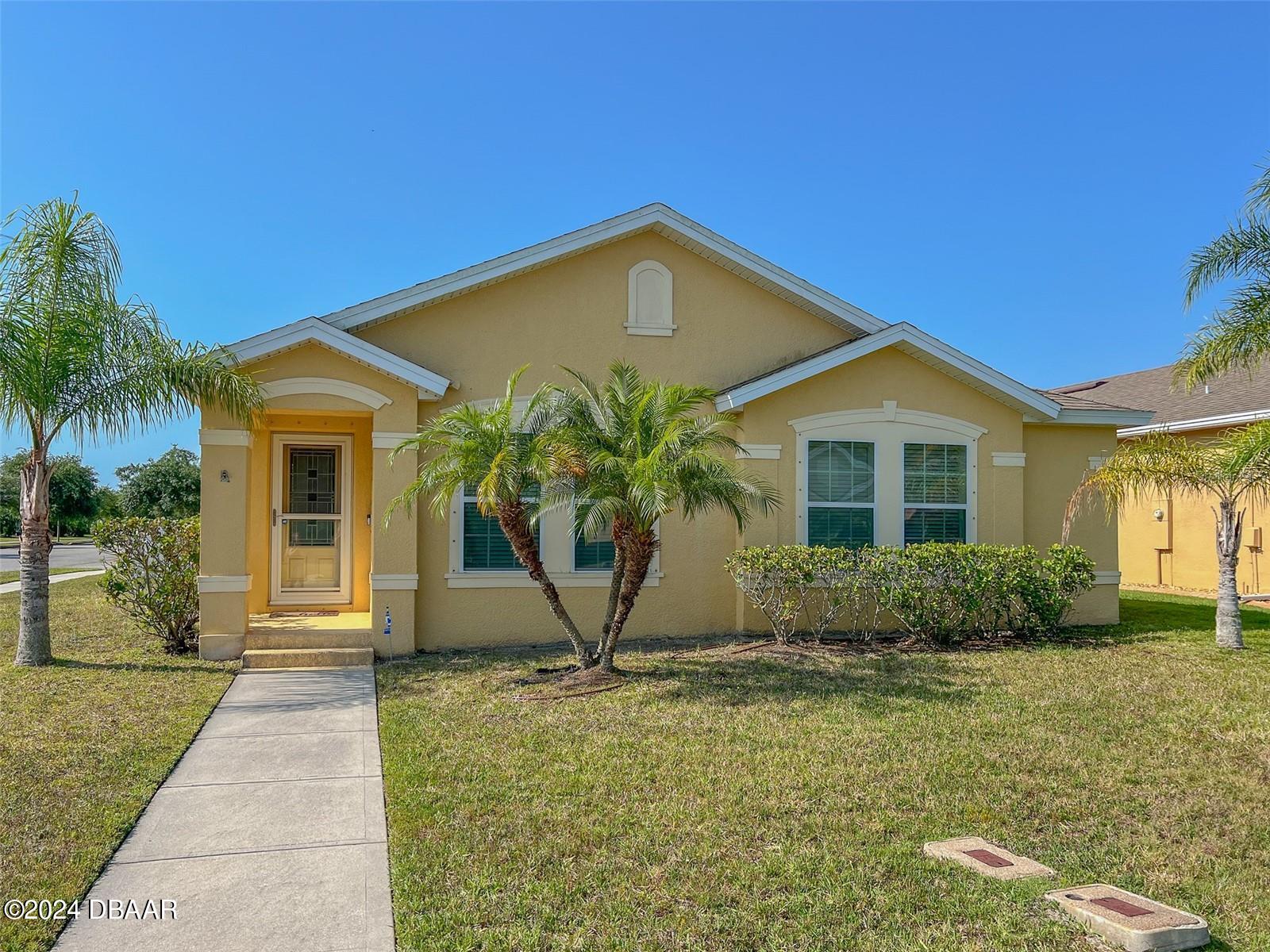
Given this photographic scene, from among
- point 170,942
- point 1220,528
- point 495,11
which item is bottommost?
point 170,942

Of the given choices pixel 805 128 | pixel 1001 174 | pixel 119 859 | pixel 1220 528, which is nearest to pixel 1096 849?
pixel 119 859

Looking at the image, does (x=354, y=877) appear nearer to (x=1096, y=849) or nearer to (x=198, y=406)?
(x=1096, y=849)

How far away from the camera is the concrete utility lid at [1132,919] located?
359cm

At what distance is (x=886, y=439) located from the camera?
11852mm

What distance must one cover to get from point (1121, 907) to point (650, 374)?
8.81 meters

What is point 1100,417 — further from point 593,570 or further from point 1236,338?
point 593,570

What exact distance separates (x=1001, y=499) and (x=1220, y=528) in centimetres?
256

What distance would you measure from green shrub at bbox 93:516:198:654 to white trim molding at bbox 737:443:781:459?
22.8ft

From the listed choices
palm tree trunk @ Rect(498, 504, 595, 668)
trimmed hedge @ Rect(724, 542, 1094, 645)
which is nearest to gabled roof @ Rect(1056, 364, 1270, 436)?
trimmed hedge @ Rect(724, 542, 1094, 645)

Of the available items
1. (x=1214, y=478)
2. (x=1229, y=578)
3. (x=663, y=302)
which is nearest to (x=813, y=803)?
(x=663, y=302)

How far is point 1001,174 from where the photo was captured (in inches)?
690

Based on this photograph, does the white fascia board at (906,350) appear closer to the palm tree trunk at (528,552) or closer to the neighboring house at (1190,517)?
the palm tree trunk at (528,552)

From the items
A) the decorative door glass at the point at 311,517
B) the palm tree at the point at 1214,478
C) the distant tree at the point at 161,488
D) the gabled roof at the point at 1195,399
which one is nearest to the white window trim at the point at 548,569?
the decorative door glass at the point at 311,517

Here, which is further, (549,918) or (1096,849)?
(1096,849)
